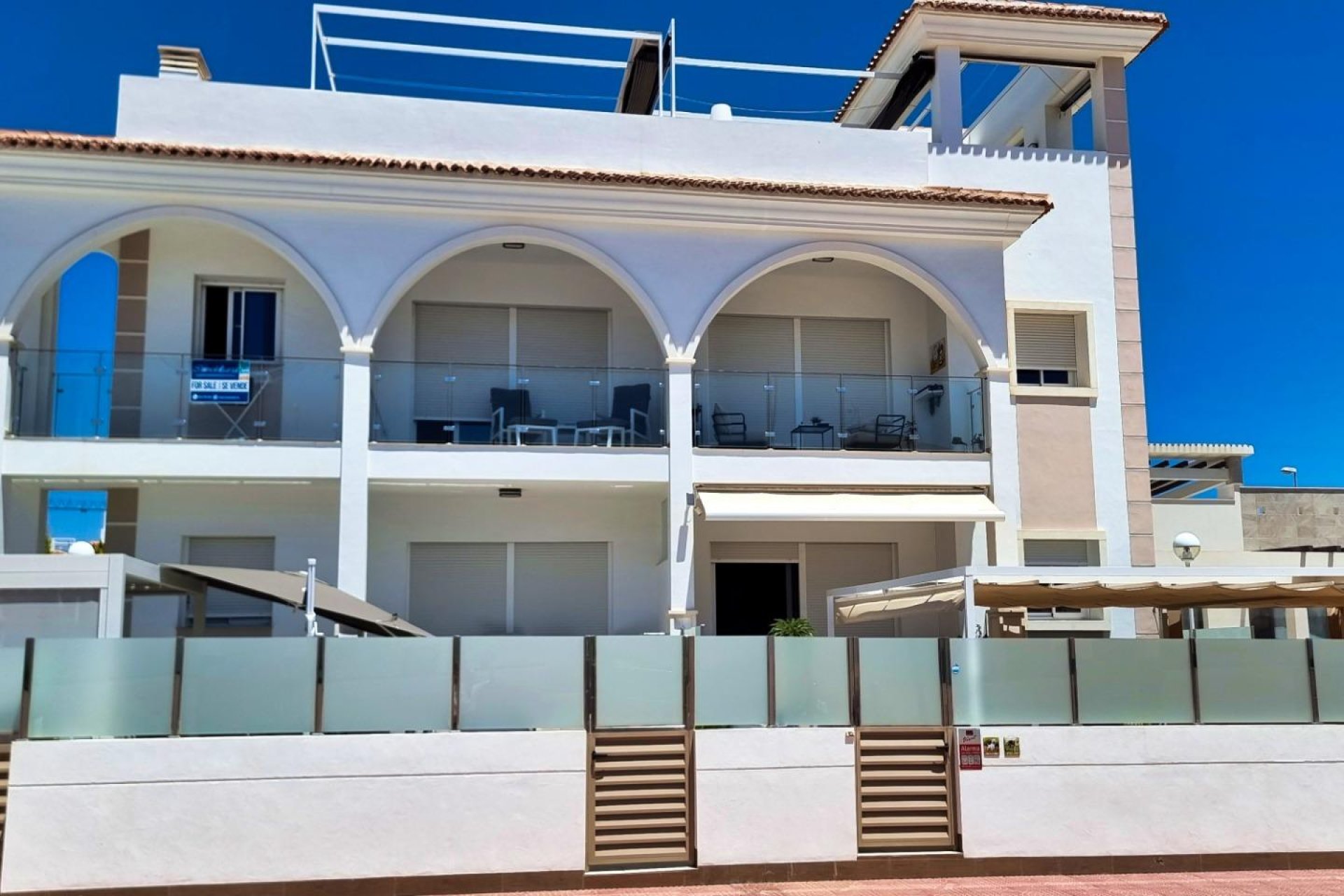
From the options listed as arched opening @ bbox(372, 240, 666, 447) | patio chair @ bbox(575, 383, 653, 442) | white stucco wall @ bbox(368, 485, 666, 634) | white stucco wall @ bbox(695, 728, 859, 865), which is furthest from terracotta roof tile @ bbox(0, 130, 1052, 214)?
white stucco wall @ bbox(695, 728, 859, 865)

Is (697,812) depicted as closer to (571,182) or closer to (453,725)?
(453,725)

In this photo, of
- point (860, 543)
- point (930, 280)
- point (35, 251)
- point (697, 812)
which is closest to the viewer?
point (697, 812)

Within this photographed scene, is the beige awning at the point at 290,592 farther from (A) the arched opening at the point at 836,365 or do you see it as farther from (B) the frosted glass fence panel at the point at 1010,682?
(A) the arched opening at the point at 836,365

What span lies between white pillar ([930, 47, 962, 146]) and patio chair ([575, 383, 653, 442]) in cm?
644

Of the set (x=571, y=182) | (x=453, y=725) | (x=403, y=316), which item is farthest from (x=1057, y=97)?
(x=453, y=725)

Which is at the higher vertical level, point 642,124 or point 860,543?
point 642,124

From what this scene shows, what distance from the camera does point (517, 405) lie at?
1806 centimetres

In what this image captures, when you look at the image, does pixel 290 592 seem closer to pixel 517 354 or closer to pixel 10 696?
pixel 10 696

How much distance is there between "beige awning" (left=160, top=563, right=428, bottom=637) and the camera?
40.7 feet

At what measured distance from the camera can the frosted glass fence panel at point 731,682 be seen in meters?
12.1

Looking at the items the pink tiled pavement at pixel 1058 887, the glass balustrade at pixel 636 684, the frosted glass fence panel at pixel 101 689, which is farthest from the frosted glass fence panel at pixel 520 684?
the frosted glass fence panel at pixel 101 689

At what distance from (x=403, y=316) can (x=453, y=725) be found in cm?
906

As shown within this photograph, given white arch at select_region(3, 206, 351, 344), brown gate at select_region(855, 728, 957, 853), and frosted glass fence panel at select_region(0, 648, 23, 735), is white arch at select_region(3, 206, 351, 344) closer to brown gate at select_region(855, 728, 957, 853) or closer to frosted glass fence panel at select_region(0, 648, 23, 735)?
frosted glass fence panel at select_region(0, 648, 23, 735)

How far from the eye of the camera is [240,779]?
11.1 meters
